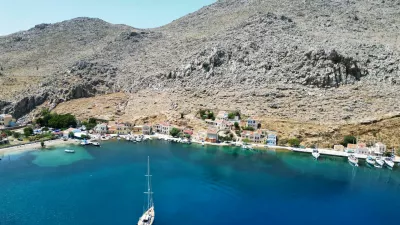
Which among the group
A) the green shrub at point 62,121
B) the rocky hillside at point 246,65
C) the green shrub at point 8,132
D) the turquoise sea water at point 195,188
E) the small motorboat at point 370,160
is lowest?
the turquoise sea water at point 195,188

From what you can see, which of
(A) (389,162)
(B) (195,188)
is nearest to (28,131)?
(B) (195,188)

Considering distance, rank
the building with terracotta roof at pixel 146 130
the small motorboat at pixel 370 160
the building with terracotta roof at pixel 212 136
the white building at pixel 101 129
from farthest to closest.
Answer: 1. the building with terracotta roof at pixel 146 130
2. the white building at pixel 101 129
3. the building with terracotta roof at pixel 212 136
4. the small motorboat at pixel 370 160

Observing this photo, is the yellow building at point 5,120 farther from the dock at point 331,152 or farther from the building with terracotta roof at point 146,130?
the dock at point 331,152

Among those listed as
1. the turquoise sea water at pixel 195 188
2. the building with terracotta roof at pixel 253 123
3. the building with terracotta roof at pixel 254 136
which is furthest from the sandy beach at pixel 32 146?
the building with terracotta roof at pixel 253 123

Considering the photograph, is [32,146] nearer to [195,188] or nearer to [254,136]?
[195,188]

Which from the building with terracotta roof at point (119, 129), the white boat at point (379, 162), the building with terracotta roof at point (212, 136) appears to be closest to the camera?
the white boat at point (379, 162)

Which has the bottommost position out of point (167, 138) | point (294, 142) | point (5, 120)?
point (167, 138)

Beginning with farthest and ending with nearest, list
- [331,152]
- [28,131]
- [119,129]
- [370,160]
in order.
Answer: [119,129] → [28,131] → [331,152] → [370,160]
